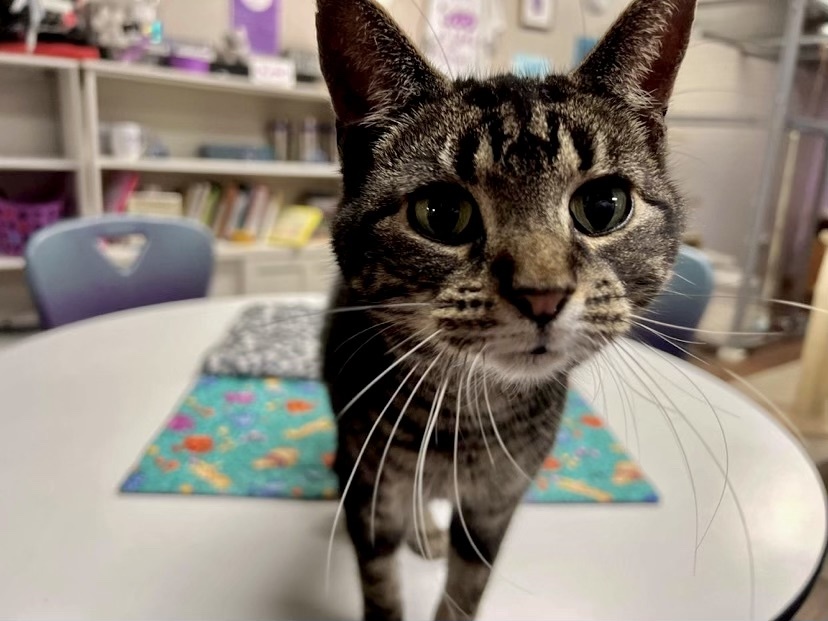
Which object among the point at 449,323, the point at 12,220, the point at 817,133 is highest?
the point at 817,133

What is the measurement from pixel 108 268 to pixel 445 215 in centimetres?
117

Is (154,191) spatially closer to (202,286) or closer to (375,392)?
(202,286)

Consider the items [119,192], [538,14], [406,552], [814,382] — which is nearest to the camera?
[406,552]

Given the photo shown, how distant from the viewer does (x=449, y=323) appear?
0.48m

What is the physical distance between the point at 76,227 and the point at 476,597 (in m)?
1.24

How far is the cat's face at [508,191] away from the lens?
0.47 m

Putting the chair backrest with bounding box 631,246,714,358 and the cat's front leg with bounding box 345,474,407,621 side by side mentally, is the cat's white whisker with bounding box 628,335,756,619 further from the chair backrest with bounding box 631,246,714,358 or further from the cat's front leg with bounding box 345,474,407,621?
the cat's front leg with bounding box 345,474,407,621

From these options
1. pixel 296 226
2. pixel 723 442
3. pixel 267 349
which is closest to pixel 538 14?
pixel 296 226

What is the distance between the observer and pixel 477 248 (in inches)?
19.5

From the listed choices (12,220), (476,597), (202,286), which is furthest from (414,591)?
(12,220)

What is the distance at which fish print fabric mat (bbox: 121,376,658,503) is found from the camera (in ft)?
2.48

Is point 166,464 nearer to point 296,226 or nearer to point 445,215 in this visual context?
point 445,215

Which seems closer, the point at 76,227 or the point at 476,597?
the point at 476,597

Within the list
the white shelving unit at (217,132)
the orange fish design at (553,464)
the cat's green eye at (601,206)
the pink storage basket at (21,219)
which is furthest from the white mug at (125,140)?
the cat's green eye at (601,206)
